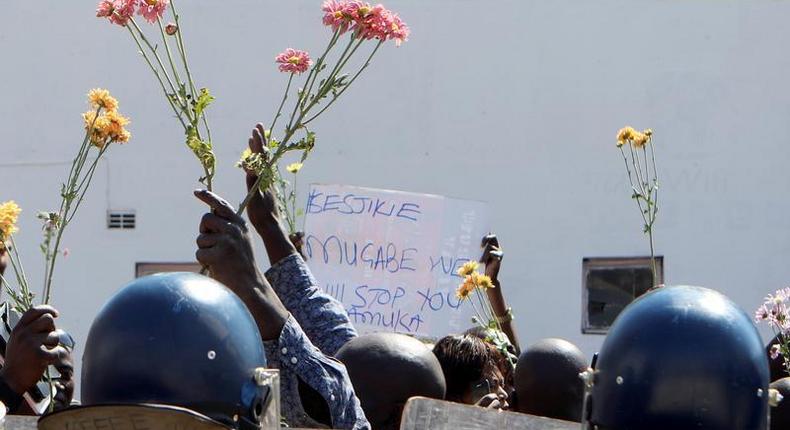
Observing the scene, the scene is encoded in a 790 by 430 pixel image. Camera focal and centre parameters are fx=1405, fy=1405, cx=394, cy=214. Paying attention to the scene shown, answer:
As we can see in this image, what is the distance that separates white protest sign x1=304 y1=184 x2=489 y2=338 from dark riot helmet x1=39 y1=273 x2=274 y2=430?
398cm

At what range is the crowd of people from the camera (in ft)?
8.73

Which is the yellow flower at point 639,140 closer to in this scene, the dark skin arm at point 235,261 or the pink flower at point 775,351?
the pink flower at point 775,351

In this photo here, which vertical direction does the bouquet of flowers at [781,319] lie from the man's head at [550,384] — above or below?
above

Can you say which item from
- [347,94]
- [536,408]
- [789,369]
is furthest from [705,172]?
[536,408]

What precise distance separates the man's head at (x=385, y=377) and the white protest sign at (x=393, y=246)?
2810 mm

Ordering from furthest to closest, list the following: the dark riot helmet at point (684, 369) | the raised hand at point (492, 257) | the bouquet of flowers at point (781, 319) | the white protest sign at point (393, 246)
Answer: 1. the white protest sign at point (393, 246)
2. the raised hand at point (492, 257)
3. the bouquet of flowers at point (781, 319)
4. the dark riot helmet at point (684, 369)

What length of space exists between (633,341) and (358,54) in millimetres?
7353

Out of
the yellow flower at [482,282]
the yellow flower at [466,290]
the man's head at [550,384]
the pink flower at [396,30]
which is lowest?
the man's head at [550,384]

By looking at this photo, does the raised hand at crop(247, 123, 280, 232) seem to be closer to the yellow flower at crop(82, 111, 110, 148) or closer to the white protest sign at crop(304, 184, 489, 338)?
the yellow flower at crop(82, 111, 110, 148)

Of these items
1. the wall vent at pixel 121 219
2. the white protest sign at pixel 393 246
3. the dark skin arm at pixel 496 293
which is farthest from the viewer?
the wall vent at pixel 121 219

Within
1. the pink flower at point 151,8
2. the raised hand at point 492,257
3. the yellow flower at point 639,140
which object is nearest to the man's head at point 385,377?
the pink flower at point 151,8

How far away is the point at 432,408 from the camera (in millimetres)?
2965

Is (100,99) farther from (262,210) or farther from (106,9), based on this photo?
(262,210)

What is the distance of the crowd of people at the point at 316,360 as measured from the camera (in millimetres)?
2662
